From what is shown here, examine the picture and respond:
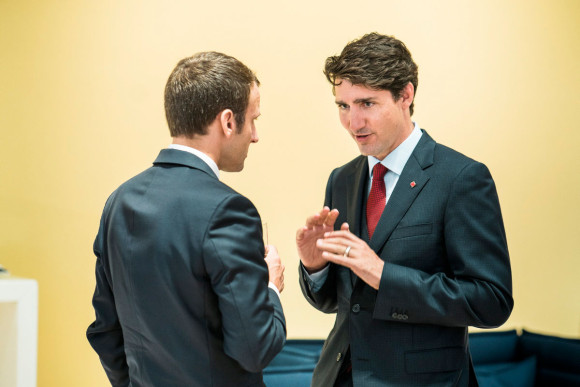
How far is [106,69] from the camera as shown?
3084 millimetres

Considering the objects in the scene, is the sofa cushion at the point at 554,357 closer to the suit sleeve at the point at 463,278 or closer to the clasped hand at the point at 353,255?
the suit sleeve at the point at 463,278

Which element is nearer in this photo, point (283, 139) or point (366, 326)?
point (366, 326)

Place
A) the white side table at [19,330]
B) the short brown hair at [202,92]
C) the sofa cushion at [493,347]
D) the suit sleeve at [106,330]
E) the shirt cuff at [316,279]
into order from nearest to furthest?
1. the short brown hair at [202,92]
2. the suit sleeve at [106,330]
3. the shirt cuff at [316,279]
4. the white side table at [19,330]
5. the sofa cushion at [493,347]

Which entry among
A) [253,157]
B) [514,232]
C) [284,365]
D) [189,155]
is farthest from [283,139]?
[189,155]

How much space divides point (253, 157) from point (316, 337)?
3.35 ft

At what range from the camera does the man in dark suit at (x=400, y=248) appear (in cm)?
174

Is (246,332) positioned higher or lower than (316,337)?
higher

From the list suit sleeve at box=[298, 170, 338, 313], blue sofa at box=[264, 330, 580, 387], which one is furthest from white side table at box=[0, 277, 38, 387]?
blue sofa at box=[264, 330, 580, 387]

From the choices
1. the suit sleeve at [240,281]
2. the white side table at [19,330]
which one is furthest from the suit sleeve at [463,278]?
the white side table at [19,330]

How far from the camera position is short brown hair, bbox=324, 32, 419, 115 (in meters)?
1.93

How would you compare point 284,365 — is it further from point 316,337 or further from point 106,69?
point 106,69

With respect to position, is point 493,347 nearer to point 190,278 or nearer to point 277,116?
point 277,116

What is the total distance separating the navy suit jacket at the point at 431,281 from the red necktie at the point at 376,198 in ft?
0.25

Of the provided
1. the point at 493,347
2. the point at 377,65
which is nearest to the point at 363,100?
the point at 377,65
